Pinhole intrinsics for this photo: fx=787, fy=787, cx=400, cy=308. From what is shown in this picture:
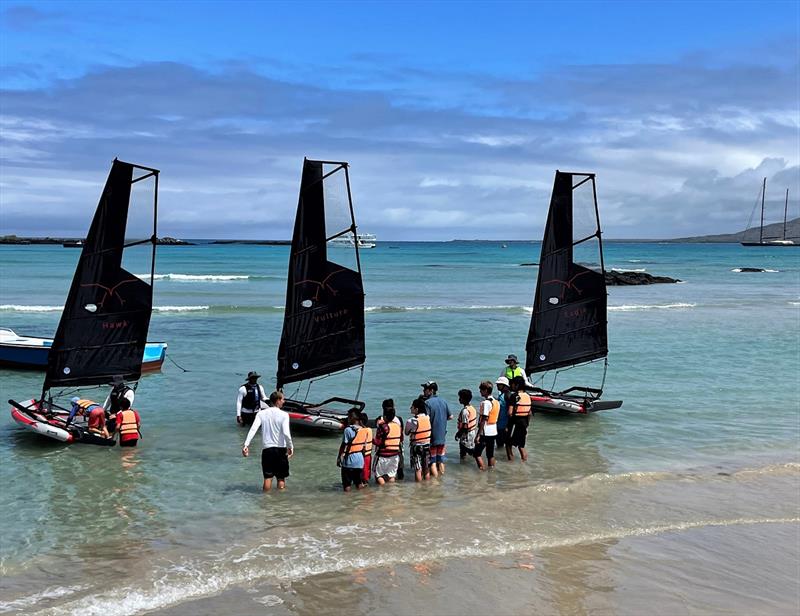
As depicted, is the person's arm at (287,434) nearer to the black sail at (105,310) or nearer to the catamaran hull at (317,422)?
the catamaran hull at (317,422)

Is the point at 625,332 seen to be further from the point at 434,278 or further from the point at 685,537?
the point at 434,278

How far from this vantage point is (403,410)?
20719 mm

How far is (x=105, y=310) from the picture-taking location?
17.8m

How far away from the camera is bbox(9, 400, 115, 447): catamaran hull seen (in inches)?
637

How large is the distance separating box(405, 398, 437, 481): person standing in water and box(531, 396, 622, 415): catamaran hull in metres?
6.26

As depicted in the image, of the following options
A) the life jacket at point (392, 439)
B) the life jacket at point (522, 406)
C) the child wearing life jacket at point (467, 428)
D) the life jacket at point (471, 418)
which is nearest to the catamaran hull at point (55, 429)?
the life jacket at point (392, 439)

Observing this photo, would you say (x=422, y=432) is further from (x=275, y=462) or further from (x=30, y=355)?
(x=30, y=355)

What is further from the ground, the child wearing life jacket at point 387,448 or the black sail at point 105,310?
the black sail at point 105,310

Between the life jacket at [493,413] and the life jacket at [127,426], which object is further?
the life jacket at [127,426]

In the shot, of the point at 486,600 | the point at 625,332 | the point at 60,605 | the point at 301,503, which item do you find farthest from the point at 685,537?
the point at 625,332

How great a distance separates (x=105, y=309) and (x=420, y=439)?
8258 millimetres

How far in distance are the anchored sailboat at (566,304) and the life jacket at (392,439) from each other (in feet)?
23.0

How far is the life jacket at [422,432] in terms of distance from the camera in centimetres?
1408

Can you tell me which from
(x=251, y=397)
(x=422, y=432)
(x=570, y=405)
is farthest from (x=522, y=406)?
(x=251, y=397)
